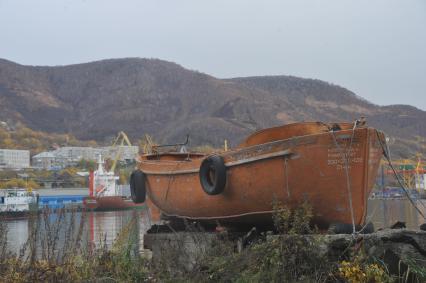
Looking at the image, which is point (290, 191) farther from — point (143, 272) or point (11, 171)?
point (11, 171)

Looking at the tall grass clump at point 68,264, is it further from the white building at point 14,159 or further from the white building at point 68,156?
the white building at point 14,159

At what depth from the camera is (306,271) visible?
23.3 feet

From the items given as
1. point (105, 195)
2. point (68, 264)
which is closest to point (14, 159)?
point (105, 195)

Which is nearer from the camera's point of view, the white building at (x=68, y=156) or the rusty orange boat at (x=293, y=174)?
the rusty orange boat at (x=293, y=174)

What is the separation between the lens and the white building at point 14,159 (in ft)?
560

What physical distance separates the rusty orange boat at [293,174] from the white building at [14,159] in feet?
545

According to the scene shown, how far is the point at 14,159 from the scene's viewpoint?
582ft

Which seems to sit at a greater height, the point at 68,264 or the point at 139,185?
the point at 139,185

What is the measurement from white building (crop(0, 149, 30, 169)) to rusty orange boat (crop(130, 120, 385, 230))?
166148 millimetres

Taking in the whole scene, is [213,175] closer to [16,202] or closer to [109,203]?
[16,202]

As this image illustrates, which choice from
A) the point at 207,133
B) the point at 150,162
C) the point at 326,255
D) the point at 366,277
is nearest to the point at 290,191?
the point at 326,255

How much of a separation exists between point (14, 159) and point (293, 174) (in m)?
180

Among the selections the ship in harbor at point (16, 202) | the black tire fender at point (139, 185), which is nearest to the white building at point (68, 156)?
the ship in harbor at point (16, 202)

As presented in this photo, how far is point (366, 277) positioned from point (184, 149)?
1048 cm
